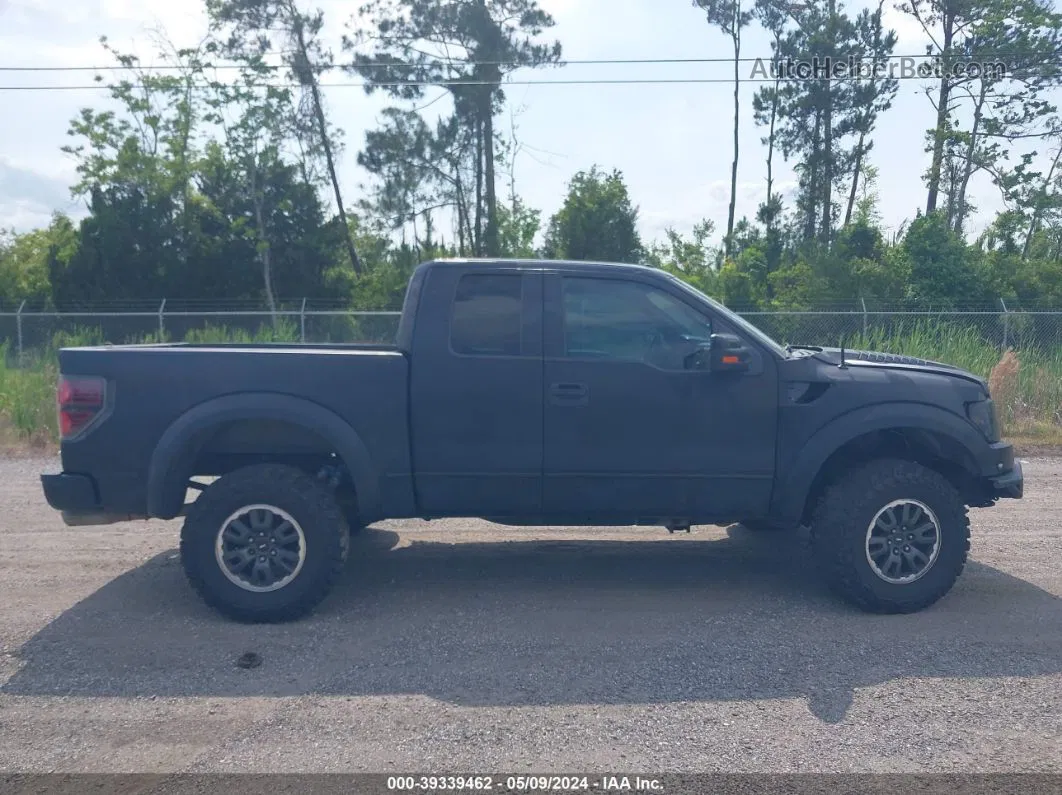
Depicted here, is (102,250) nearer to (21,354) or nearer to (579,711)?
(21,354)

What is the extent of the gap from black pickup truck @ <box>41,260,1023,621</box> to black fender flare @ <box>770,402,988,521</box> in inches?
0.4

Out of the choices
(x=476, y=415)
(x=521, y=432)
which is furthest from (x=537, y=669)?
(x=476, y=415)

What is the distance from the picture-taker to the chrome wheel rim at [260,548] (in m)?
5.73

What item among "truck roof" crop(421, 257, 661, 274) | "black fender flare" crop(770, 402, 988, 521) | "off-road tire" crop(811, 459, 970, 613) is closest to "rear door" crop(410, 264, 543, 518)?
"truck roof" crop(421, 257, 661, 274)

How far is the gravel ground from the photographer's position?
4188 millimetres

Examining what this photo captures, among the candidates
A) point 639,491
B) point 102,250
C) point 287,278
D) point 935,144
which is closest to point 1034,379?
point 639,491

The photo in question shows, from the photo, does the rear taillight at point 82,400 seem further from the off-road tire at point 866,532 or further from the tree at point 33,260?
the tree at point 33,260

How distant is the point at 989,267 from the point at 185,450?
23.9 meters

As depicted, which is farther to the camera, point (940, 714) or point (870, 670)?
point (870, 670)

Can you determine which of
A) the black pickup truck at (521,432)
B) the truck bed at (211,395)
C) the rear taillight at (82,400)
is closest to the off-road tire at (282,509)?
the black pickup truck at (521,432)

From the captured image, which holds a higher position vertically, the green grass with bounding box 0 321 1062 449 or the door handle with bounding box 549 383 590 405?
the door handle with bounding box 549 383 590 405

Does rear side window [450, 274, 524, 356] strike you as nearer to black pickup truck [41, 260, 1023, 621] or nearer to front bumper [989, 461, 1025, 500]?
black pickup truck [41, 260, 1023, 621]

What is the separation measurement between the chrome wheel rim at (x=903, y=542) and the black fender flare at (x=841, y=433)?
0.45 m

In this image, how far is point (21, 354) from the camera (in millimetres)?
18547
